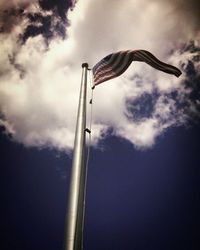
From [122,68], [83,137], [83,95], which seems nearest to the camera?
[83,137]

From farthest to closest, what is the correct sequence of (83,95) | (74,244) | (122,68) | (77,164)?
(122,68), (83,95), (77,164), (74,244)

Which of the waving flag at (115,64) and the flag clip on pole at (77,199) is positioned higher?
the waving flag at (115,64)

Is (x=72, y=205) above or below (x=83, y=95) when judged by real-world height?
below

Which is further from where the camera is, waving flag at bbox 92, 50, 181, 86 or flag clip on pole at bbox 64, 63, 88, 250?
waving flag at bbox 92, 50, 181, 86

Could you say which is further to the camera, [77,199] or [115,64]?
[115,64]

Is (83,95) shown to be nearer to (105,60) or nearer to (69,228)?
(105,60)

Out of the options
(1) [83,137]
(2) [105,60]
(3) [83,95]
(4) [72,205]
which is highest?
(2) [105,60]

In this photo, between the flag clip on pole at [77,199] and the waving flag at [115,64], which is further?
the waving flag at [115,64]

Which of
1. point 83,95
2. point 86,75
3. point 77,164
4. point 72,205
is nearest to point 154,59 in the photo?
point 86,75

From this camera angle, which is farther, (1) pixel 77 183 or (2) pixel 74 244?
(1) pixel 77 183

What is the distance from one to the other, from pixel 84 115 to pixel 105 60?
10.7ft

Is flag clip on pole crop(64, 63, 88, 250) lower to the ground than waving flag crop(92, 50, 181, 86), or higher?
lower

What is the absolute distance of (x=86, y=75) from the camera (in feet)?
39.0

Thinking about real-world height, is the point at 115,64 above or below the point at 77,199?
above
